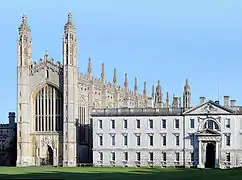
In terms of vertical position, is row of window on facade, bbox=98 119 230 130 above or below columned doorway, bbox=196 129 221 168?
above

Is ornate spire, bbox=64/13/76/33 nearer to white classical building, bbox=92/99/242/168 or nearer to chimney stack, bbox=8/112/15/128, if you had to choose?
white classical building, bbox=92/99/242/168

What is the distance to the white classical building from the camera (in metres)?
92.2


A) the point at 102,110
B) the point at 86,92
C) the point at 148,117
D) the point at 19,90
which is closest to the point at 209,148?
the point at 148,117

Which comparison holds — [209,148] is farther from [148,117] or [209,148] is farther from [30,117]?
[30,117]

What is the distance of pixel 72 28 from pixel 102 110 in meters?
14.3

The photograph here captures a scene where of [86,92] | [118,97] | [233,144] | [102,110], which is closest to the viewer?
[233,144]

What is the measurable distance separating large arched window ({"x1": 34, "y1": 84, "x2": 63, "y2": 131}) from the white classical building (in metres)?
6.85

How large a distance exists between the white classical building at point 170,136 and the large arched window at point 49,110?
685 centimetres

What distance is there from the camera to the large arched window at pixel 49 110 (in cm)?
10156

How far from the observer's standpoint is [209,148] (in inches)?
3696

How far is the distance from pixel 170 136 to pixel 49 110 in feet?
65.4

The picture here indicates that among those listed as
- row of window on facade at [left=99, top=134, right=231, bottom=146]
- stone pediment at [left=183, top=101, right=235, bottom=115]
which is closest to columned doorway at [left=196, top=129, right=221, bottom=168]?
row of window on facade at [left=99, top=134, right=231, bottom=146]

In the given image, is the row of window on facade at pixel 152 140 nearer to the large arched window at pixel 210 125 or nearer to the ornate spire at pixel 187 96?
the large arched window at pixel 210 125

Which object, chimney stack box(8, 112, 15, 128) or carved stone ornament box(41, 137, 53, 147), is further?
chimney stack box(8, 112, 15, 128)
